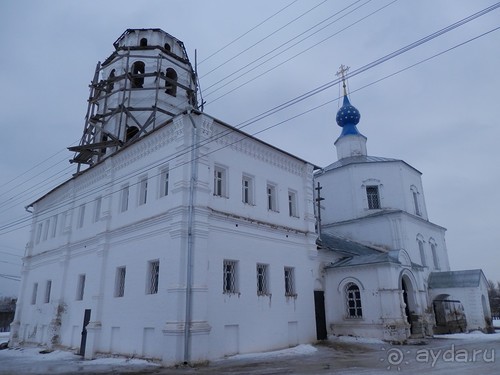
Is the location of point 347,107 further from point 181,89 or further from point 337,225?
point 181,89

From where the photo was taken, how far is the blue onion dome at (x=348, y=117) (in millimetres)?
28391

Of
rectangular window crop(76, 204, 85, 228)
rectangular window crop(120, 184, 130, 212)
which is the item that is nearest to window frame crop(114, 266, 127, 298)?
rectangular window crop(120, 184, 130, 212)

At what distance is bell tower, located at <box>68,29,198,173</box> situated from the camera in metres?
20.3

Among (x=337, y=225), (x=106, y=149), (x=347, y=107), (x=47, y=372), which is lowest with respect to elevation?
(x=47, y=372)

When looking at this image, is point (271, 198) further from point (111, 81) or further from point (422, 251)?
point (422, 251)

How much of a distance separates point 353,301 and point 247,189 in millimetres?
7239

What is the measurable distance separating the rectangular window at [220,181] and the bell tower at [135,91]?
21.0ft

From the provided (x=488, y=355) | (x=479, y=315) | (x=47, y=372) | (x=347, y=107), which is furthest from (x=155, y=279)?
(x=347, y=107)

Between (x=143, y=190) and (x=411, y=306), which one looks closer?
(x=143, y=190)

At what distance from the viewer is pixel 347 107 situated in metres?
28.6

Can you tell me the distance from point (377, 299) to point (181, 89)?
15313 millimetres

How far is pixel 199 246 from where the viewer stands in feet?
42.0

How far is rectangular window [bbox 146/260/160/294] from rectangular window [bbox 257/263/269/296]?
387 cm

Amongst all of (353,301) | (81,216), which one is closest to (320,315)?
(353,301)
